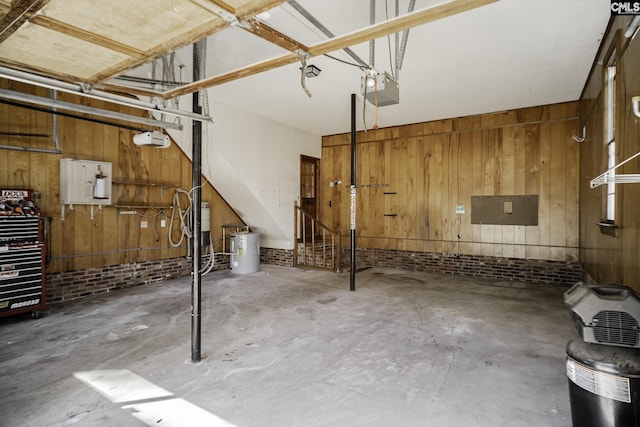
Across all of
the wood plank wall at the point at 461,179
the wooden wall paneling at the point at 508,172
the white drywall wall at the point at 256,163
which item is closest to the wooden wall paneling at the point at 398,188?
the wood plank wall at the point at 461,179

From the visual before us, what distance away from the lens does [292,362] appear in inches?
117

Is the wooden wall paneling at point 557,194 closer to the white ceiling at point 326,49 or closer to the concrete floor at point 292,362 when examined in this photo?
the white ceiling at point 326,49

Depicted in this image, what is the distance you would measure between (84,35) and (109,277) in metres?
4.80

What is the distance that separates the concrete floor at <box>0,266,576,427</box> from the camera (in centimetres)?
226

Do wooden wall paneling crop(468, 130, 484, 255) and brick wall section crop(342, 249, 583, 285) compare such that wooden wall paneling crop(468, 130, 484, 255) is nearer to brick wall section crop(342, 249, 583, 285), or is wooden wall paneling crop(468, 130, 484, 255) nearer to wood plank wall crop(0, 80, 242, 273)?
brick wall section crop(342, 249, 583, 285)

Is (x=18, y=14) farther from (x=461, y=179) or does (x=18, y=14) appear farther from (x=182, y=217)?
(x=461, y=179)

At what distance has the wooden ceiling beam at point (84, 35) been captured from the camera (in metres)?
1.60

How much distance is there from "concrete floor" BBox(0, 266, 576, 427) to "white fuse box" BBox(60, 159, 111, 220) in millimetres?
1529

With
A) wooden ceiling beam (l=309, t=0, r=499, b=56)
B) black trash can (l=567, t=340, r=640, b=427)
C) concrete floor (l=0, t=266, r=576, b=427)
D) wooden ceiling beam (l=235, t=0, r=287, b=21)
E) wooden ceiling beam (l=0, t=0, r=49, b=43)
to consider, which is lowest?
concrete floor (l=0, t=266, r=576, b=427)

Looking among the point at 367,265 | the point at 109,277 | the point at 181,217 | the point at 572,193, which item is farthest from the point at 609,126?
the point at 109,277

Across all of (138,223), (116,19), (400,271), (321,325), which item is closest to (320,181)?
(400,271)

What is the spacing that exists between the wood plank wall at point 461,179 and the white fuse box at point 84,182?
204 inches

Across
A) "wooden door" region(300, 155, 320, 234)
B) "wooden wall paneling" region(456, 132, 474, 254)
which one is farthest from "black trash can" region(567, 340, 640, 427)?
"wooden door" region(300, 155, 320, 234)

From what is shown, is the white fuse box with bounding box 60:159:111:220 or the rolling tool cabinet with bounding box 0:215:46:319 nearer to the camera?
the rolling tool cabinet with bounding box 0:215:46:319
